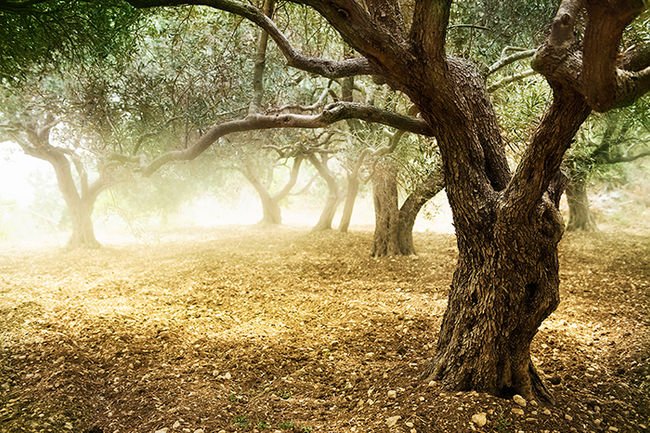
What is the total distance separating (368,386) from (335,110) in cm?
281

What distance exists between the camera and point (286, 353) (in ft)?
16.1

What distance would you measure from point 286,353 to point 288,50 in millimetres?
3517

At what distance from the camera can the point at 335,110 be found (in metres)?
3.91

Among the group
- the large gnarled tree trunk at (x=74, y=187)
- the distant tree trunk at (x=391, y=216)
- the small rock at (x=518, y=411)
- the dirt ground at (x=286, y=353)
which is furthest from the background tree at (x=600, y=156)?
the large gnarled tree trunk at (x=74, y=187)

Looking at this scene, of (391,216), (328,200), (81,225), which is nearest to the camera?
(391,216)

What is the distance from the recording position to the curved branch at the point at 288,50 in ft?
12.6

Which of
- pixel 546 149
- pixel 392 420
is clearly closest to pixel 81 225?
pixel 392 420

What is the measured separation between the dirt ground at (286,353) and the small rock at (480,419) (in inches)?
1.6

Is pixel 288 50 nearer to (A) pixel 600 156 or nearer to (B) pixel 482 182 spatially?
(B) pixel 482 182

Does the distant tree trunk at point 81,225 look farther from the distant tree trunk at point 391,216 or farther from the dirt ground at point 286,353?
the distant tree trunk at point 391,216

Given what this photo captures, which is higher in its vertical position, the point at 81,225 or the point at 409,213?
the point at 409,213

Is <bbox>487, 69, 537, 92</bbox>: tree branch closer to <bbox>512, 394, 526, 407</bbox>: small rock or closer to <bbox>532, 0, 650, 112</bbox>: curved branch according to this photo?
<bbox>532, 0, 650, 112</bbox>: curved branch

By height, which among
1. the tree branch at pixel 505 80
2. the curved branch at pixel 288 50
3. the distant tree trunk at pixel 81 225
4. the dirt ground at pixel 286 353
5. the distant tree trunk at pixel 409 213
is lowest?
the dirt ground at pixel 286 353

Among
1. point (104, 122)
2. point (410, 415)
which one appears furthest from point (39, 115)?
point (410, 415)
